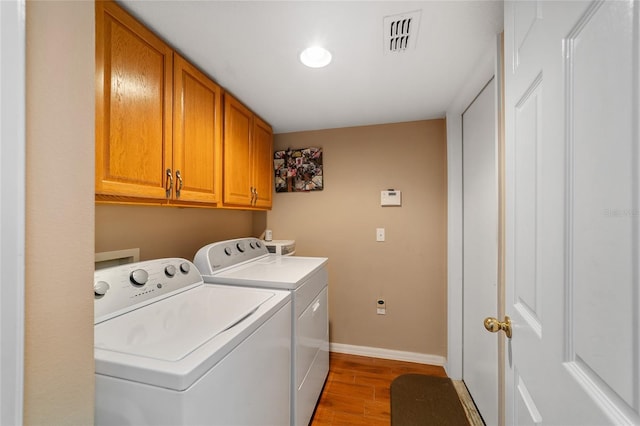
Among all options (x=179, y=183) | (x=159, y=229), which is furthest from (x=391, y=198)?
(x=159, y=229)

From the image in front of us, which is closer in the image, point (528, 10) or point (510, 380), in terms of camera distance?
point (528, 10)

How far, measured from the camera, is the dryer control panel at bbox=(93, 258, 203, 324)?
40.4 inches

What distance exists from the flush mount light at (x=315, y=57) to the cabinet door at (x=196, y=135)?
2.08 ft

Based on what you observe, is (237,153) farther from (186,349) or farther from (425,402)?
(425,402)

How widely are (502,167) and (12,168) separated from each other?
A: 159 cm

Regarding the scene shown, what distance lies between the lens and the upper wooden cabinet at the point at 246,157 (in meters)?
1.80

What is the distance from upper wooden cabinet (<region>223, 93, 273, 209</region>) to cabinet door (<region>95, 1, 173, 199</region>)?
20.3 inches

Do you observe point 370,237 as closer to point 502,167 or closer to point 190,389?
point 502,167

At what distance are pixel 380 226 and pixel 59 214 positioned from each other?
2267mm

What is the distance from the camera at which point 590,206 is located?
1.51ft

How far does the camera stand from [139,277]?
1.19m

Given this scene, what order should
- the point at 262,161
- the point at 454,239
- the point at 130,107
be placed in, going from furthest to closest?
the point at 262,161
the point at 454,239
the point at 130,107

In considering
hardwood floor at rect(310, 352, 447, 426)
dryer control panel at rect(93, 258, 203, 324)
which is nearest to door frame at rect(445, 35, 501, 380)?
hardwood floor at rect(310, 352, 447, 426)

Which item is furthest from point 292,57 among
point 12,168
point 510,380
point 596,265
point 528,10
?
point 510,380
